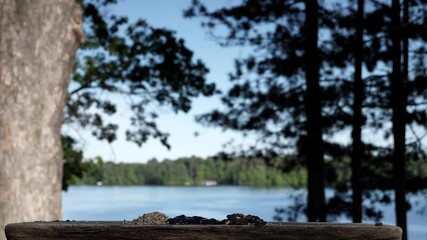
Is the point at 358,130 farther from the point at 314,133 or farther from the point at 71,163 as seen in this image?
the point at 71,163

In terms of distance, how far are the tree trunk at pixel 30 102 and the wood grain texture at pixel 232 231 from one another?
2.67m

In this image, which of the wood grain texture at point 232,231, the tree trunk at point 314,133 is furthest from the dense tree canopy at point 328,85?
the wood grain texture at point 232,231

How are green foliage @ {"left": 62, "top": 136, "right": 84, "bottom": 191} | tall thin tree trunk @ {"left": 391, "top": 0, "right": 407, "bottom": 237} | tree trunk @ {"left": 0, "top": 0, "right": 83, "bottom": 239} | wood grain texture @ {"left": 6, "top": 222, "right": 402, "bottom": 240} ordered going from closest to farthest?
1. wood grain texture @ {"left": 6, "top": 222, "right": 402, "bottom": 240}
2. tree trunk @ {"left": 0, "top": 0, "right": 83, "bottom": 239}
3. tall thin tree trunk @ {"left": 391, "top": 0, "right": 407, "bottom": 237}
4. green foliage @ {"left": 62, "top": 136, "right": 84, "bottom": 191}

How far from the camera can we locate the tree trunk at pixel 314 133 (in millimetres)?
12647

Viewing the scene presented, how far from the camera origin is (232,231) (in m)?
3.89

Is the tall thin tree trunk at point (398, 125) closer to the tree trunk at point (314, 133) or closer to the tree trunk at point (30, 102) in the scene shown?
the tree trunk at point (314, 133)

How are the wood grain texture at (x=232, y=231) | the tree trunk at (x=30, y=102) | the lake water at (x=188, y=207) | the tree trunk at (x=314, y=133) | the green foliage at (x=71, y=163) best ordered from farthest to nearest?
1. the lake water at (x=188, y=207)
2. the green foliage at (x=71, y=163)
3. the tree trunk at (x=314, y=133)
4. the tree trunk at (x=30, y=102)
5. the wood grain texture at (x=232, y=231)

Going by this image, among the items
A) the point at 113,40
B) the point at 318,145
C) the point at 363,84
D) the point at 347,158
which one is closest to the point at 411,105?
the point at 363,84

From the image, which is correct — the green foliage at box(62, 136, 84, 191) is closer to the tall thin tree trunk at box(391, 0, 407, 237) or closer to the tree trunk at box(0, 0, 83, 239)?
the tall thin tree trunk at box(391, 0, 407, 237)

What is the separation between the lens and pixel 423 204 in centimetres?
1426

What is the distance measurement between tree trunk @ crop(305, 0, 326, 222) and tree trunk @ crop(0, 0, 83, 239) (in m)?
6.61

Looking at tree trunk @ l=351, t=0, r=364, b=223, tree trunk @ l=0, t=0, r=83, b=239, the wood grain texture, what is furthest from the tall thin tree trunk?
the wood grain texture

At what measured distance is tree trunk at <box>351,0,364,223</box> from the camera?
1230 cm

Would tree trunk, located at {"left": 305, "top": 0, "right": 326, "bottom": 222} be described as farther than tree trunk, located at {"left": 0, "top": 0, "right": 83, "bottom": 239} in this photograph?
Yes
